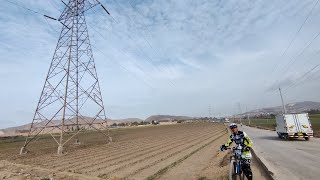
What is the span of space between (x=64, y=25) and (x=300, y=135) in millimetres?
24919

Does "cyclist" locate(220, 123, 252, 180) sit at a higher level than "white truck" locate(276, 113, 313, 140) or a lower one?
lower

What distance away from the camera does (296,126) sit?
2698cm

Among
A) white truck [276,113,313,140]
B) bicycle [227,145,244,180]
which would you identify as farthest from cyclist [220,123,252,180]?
white truck [276,113,313,140]

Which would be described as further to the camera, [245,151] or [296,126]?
[296,126]

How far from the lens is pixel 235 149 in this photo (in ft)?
26.2

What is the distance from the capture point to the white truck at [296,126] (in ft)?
86.6

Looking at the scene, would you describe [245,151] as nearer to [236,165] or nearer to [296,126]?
[236,165]

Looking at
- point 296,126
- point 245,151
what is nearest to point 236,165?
point 245,151

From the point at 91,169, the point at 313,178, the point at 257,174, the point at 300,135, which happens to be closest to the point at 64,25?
the point at 91,169

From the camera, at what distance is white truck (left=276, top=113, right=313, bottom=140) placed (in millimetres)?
26391

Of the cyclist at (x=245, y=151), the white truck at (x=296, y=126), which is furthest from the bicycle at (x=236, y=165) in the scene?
the white truck at (x=296, y=126)

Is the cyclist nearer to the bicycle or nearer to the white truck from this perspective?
the bicycle

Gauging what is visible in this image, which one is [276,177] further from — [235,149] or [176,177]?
[176,177]

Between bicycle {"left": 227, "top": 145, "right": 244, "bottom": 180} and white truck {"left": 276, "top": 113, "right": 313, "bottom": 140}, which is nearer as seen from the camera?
bicycle {"left": 227, "top": 145, "right": 244, "bottom": 180}
